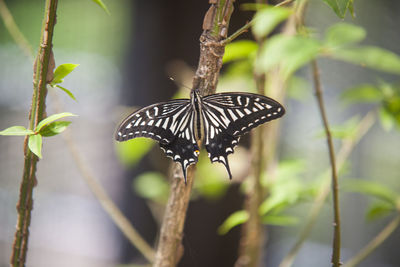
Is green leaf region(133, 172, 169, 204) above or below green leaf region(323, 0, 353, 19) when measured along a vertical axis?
below

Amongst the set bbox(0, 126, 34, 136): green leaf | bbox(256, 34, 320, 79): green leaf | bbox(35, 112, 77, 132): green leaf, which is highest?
bbox(256, 34, 320, 79): green leaf

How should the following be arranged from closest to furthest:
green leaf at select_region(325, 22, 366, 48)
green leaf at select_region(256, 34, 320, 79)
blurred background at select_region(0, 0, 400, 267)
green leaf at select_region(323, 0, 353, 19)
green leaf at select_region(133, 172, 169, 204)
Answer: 1. green leaf at select_region(323, 0, 353, 19)
2. green leaf at select_region(256, 34, 320, 79)
3. green leaf at select_region(325, 22, 366, 48)
4. green leaf at select_region(133, 172, 169, 204)
5. blurred background at select_region(0, 0, 400, 267)

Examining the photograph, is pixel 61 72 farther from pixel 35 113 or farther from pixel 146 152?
pixel 146 152

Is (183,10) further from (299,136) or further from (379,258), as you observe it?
(379,258)

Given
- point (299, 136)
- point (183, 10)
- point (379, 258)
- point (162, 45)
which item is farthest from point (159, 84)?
point (379, 258)

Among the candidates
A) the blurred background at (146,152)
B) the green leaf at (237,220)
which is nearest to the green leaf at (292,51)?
the green leaf at (237,220)

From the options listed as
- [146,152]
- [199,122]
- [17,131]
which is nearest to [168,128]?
[199,122]

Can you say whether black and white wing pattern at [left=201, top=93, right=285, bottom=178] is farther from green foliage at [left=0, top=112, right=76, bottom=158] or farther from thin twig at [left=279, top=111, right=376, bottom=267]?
thin twig at [left=279, top=111, right=376, bottom=267]

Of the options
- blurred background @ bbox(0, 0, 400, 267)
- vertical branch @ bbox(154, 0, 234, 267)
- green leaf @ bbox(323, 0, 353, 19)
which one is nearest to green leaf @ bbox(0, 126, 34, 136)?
vertical branch @ bbox(154, 0, 234, 267)
